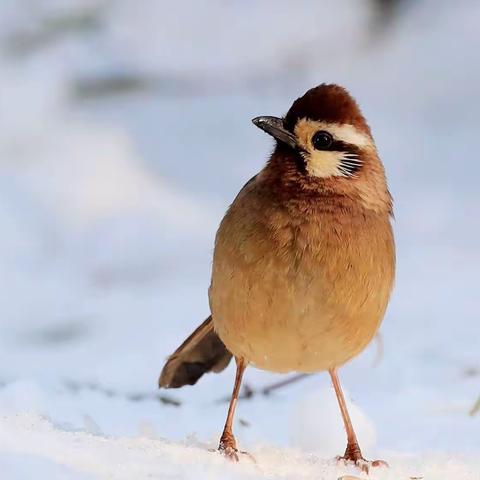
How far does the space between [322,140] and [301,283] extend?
18.5 inches

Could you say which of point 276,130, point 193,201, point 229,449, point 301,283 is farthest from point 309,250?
point 193,201


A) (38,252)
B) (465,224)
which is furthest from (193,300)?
(465,224)

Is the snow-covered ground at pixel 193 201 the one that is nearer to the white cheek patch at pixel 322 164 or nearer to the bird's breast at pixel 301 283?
the bird's breast at pixel 301 283

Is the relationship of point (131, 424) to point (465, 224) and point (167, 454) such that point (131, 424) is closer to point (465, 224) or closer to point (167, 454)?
point (167, 454)

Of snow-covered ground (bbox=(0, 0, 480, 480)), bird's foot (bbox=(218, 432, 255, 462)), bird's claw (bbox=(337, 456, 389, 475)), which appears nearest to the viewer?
bird's foot (bbox=(218, 432, 255, 462))

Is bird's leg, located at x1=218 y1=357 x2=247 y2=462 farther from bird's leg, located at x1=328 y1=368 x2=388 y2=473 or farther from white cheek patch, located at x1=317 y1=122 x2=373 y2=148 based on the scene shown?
white cheek patch, located at x1=317 y1=122 x2=373 y2=148

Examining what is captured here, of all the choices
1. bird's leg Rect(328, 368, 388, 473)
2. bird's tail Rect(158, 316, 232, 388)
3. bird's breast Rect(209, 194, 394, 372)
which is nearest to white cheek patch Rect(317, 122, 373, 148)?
bird's breast Rect(209, 194, 394, 372)

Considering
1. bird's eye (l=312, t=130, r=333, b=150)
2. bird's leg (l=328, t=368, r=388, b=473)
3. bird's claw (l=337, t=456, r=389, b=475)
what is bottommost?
bird's claw (l=337, t=456, r=389, b=475)

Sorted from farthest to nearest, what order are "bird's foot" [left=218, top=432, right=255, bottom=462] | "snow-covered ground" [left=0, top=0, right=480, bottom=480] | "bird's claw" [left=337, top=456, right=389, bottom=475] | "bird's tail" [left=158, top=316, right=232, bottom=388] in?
"snow-covered ground" [left=0, top=0, right=480, bottom=480], "bird's tail" [left=158, top=316, right=232, bottom=388], "bird's claw" [left=337, top=456, right=389, bottom=475], "bird's foot" [left=218, top=432, right=255, bottom=462]

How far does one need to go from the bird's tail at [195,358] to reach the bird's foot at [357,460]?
2.17 feet

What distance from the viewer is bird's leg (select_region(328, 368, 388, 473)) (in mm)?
3730

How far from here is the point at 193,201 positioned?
762 centimetres

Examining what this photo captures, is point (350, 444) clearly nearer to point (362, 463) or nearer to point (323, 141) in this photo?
point (362, 463)

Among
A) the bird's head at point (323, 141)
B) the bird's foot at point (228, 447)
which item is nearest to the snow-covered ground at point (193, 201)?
the bird's foot at point (228, 447)
